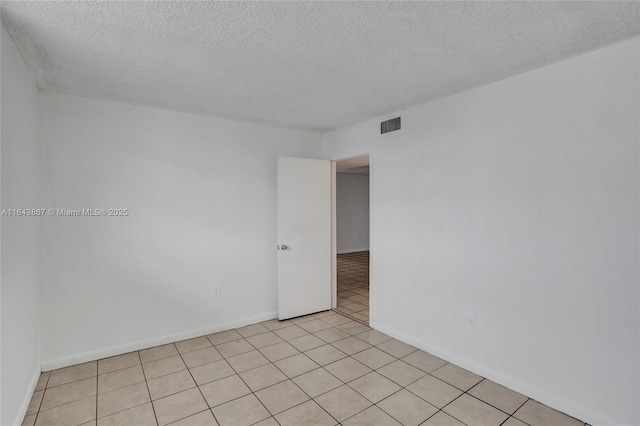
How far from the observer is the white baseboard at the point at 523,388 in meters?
2.09

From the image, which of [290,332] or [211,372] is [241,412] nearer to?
[211,372]

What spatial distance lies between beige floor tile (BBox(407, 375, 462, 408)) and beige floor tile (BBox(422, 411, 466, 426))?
109 mm

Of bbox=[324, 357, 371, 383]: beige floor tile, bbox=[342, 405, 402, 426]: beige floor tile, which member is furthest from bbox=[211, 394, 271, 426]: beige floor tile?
bbox=[324, 357, 371, 383]: beige floor tile

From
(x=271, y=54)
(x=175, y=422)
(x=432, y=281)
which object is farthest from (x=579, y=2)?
(x=175, y=422)

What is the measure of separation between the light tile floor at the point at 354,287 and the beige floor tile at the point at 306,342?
780 mm

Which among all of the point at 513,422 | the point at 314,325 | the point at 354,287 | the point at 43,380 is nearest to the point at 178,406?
the point at 43,380

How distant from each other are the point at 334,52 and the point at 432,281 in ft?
7.30

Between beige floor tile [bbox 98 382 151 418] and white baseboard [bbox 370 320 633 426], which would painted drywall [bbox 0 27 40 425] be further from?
white baseboard [bbox 370 320 633 426]

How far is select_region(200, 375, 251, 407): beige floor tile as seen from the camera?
237cm

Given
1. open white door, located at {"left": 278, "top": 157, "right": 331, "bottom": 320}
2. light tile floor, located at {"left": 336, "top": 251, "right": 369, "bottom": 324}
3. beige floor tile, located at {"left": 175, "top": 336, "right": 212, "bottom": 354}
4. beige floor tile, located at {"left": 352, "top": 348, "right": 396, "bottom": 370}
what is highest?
open white door, located at {"left": 278, "top": 157, "right": 331, "bottom": 320}

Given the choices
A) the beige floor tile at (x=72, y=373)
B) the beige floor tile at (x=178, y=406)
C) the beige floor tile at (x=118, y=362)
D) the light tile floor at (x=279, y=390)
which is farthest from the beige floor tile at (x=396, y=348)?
the beige floor tile at (x=72, y=373)

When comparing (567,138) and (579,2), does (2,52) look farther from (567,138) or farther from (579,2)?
(567,138)

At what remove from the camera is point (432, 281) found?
→ 3096 millimetres

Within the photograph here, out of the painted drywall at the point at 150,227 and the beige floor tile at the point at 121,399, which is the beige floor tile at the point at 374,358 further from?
the beige floor tile at the point at 121,399
